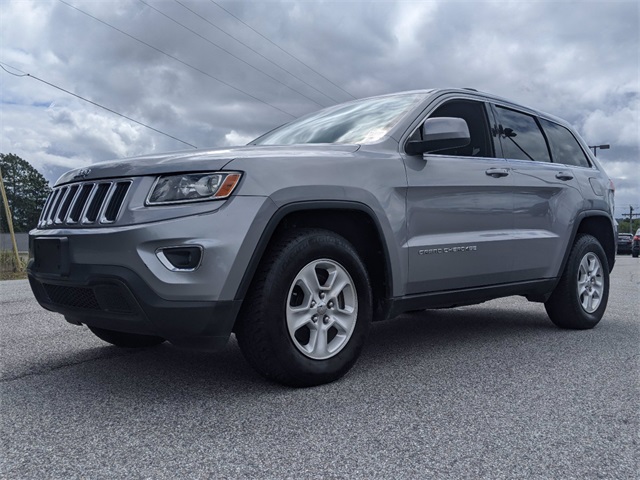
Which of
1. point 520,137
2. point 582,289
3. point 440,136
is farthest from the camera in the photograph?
point 582,289

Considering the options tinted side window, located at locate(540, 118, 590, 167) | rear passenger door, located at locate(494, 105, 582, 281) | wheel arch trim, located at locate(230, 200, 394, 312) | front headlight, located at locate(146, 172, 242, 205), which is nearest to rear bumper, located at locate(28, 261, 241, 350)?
wheel arch trim, located at locate(230, 200, 394, 312)

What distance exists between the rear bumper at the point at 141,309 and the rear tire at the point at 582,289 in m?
3.32

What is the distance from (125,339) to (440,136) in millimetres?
2481

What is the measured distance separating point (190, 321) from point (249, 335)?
0.31 metres

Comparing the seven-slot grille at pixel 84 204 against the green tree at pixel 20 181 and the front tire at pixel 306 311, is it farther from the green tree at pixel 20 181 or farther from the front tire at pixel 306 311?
the green tree at pixel 20 181

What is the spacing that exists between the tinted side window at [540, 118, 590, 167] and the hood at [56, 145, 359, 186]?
9.22ft

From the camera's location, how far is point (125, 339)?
4176mm

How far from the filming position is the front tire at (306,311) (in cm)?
306

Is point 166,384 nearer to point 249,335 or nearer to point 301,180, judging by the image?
point 249,335

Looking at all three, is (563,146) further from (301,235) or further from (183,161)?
(183,161)

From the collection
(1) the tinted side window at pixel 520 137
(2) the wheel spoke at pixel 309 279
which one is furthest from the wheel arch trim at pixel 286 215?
(1) the tinted side window at pixel 520 137

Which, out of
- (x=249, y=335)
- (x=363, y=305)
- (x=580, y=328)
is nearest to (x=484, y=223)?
(x=363, y=305)

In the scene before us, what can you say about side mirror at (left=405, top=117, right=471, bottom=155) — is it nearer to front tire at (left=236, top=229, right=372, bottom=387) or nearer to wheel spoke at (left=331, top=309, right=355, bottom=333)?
front tire at (left=236, top=229, right=372, bottom=387)

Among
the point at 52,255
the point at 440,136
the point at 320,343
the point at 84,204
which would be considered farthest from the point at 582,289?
the point at 52,255
